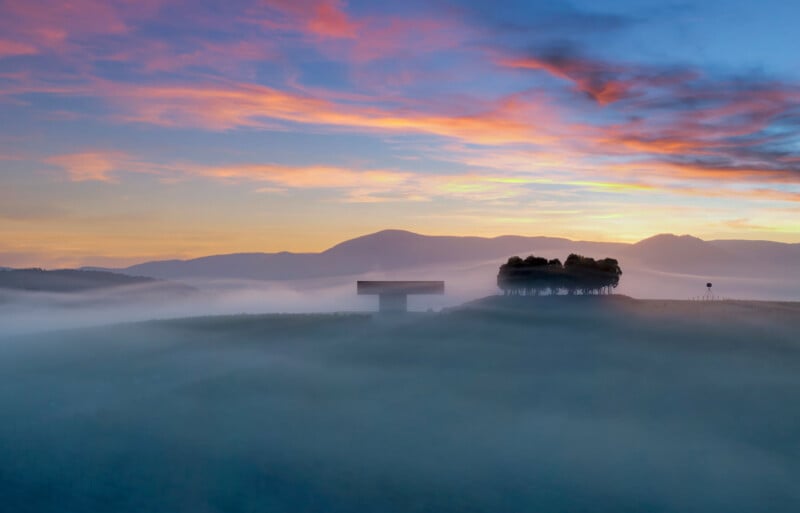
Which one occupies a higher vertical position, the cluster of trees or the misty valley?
the cluster of trees

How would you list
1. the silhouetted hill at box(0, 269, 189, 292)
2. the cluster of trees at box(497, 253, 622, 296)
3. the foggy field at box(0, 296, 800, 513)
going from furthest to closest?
the silhouetted hill at box(0, 269, 189, 292) → the cluster of trees at box(497, 253, 622, 296) → the foggy field at box(0, 296, 800, 513)

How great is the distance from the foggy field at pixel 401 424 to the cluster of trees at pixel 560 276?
2454 cm

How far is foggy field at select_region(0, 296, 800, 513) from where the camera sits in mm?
21828

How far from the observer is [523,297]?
7125cm

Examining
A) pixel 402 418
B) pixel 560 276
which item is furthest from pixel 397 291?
pixel 402 418

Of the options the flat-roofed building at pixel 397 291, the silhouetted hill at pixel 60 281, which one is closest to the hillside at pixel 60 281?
the silhouetted hill at pixel 60 281

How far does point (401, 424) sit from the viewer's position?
2806 cm

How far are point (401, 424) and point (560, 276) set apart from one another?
49.5m

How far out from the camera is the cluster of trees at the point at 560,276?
7481cm

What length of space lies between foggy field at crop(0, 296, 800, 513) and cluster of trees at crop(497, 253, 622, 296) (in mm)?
24539

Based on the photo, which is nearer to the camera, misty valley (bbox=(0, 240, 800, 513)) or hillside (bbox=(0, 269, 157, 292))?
misty valley (bbox=(0, 240, 800, 513))

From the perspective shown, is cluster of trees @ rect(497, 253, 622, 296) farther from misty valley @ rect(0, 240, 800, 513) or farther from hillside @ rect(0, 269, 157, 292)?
hillside @ rect(0, 269, 157, 292)

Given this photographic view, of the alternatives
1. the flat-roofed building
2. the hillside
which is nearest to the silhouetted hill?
the hillside

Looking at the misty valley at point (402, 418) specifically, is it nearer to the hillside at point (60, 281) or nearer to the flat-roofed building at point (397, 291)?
the flat-roofed building at point (397, 291)
